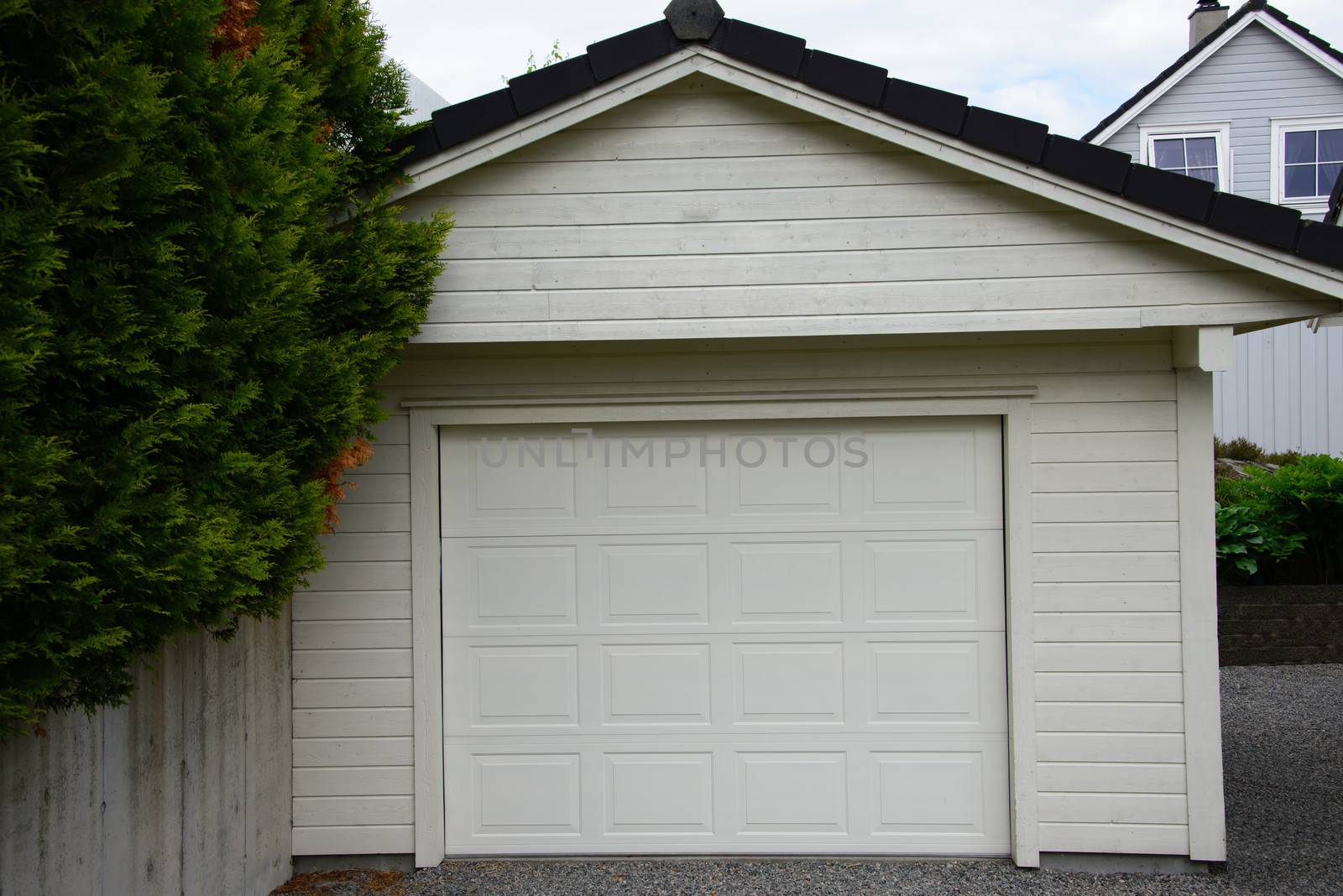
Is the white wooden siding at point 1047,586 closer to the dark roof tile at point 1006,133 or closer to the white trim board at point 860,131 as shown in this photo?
the white trim board at point 860,131

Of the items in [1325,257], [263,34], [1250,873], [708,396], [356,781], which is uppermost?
[263,34]

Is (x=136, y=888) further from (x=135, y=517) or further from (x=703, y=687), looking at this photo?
(x=703, y=687)

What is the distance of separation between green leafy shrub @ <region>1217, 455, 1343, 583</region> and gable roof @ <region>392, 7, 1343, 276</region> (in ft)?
18.5

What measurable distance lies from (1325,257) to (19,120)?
4.48 metres

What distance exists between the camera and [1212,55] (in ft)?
49.2

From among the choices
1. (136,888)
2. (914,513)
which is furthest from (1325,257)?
(136,888)

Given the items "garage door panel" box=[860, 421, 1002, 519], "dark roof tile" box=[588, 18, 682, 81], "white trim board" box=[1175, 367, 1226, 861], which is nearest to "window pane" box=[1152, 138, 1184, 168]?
"white trim board" box=[1175, 367, 1226, 861]

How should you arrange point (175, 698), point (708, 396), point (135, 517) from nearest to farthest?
point (135, 517)
point (175, 698)
point (708, 396)

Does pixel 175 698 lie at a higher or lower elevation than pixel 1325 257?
lower

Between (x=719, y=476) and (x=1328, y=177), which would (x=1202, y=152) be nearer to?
(x=1328, y=177)

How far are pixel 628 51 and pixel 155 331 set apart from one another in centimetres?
228

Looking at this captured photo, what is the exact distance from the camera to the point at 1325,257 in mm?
4008

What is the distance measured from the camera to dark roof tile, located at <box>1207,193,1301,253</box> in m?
4.03

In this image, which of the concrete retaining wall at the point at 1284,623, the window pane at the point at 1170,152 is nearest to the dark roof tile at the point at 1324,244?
the concrete retaining wall at the point at 1284,623
